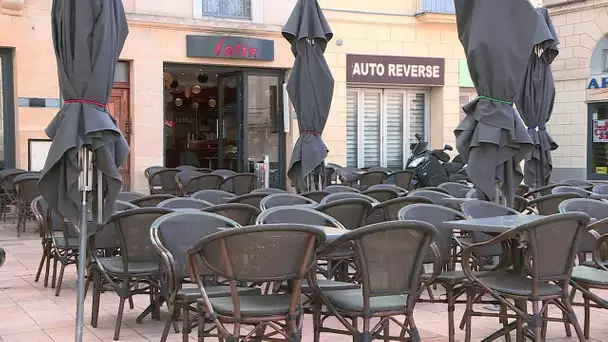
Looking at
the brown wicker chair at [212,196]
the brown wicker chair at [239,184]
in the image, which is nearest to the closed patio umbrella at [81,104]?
the brown wicker chair at [212,196]

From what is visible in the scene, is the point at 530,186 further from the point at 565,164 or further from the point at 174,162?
the point at 565,164

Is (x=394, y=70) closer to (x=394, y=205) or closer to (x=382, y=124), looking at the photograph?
(x=382, y=124)

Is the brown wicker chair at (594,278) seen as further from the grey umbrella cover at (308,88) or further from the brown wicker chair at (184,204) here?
the grey umbrella cover at (308,88)

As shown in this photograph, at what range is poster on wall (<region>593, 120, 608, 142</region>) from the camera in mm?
17781

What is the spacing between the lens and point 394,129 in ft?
49.1

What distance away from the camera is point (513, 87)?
16.8 feet

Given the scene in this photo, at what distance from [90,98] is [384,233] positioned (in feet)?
6.50

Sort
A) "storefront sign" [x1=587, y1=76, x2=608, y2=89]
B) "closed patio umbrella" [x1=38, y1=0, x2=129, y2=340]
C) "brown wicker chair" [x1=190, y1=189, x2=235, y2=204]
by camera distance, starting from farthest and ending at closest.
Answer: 1. "storefront sign" [x1=587, y1=76, x2=608, y2=89]
2. "brown wicker chair" [x1=190, y1=189, x2=235, y2=204]
3. "closed patio umbrella" [x1=38, y1=0, x2=129, y2=340]

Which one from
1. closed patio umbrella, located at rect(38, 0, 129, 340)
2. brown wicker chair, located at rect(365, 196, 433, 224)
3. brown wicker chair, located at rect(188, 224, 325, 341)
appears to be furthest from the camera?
brown wicker chair, located at rect(365, 196, 433, 224)

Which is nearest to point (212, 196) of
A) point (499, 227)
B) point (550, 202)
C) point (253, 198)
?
point (253, 198)

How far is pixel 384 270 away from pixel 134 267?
1965 mm

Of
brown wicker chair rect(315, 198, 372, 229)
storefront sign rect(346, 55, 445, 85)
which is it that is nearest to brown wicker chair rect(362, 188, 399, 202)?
brown wicker chair rect(315, 198, 372, 229)

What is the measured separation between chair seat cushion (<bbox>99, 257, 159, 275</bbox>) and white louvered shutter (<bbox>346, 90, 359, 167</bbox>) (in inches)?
386

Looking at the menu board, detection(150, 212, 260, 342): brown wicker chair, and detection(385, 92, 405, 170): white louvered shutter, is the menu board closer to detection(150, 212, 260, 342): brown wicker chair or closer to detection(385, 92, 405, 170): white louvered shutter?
detection(385, 92, 405, 170): white louvered shutter
